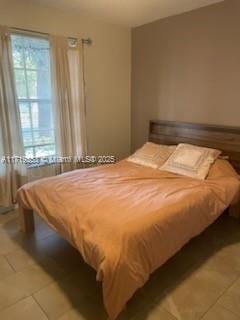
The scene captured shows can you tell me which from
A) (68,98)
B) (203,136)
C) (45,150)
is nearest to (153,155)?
(203,136)

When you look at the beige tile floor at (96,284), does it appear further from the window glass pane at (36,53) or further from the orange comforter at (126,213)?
the window glass pane at (36,53)

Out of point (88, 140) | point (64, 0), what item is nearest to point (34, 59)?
point (64, 0)

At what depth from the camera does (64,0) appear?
2701 mm

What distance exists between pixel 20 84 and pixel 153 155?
5.93ft

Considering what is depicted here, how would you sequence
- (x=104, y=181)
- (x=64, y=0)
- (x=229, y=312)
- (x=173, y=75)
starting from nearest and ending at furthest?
1. (x=229, y=312)
2. (x=104, y=181)
3. (x=64, y=0)
4. (x=173, y=75)

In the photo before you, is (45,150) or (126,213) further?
(45,150)

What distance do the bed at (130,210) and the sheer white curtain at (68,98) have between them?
67cm

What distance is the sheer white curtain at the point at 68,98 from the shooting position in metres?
3.04

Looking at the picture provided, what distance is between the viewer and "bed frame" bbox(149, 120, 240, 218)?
279 cm

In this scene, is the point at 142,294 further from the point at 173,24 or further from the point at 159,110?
the point at 173,24

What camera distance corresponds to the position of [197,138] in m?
3.13

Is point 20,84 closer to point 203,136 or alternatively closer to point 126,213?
point 126,213

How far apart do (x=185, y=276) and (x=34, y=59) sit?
280cm

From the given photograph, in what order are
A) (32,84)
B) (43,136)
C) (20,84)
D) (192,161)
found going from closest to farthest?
(192,161)
(20,84)
(32,84)
(43,136)
